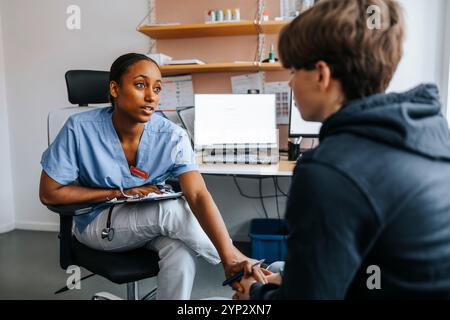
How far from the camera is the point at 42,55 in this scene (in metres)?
2.96

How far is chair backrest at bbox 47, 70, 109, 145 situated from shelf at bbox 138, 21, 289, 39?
78 centimetres

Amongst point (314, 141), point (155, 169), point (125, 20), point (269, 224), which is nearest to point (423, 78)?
point (314, 141)

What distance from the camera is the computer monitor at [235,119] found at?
2.28 m

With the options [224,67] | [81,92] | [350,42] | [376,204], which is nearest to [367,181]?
[376,204]

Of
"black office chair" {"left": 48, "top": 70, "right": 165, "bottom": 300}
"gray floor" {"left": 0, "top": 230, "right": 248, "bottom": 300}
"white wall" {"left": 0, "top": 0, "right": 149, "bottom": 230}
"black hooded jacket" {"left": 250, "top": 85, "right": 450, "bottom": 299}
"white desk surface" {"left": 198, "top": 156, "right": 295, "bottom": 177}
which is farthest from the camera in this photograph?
"white wall" {"left": 0, "top": 0, "right": 149, "bottom": 230}

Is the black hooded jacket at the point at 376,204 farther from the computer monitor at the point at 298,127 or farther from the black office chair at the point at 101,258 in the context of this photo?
the computer monitor at the point at 298,127

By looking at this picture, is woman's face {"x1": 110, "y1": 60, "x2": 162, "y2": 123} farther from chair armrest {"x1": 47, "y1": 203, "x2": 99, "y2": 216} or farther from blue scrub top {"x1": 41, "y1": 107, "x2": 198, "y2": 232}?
chair armrest {"x1": 47, "y1": 203, "x2": 99, "y2": 216}

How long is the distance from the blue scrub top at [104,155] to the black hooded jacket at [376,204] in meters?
0.95

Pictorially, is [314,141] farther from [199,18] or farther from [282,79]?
[199,18]

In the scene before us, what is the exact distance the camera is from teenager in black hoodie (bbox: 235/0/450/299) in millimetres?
537

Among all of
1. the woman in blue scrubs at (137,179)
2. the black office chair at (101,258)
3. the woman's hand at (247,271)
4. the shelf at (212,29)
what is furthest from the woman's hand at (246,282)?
the shelf at (212,29)

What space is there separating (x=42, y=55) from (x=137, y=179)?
6.72 ft

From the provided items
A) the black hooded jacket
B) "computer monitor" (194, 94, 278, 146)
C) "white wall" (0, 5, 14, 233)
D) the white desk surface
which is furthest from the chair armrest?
"white wall" (0, 5, 14, 233)

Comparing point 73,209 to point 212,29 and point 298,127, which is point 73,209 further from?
point 212,29
